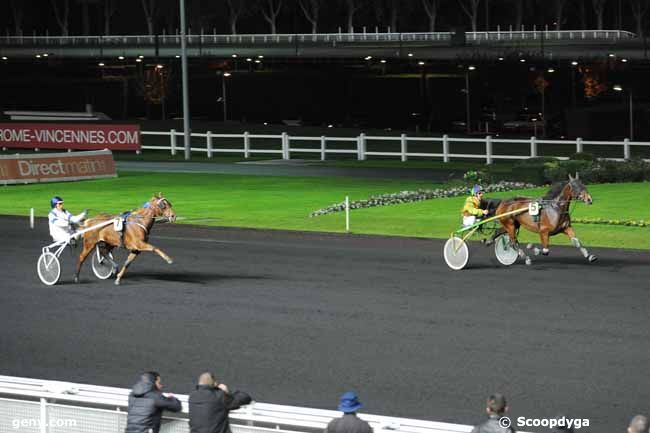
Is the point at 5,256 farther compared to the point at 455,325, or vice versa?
the point at 5,256

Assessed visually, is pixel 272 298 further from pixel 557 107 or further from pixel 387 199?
pixel 557 107

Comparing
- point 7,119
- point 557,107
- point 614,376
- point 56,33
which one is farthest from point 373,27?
point 614,376

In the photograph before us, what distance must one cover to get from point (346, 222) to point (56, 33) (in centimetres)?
12183

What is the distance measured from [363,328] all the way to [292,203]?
17.1m

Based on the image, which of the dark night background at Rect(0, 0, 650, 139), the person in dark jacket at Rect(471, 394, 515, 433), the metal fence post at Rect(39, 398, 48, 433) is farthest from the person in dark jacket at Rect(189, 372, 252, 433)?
the dark night background at Rect(0, 0, 650, 139)

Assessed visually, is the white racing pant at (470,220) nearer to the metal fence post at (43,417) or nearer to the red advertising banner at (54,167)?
the metal fence post at (43,417)

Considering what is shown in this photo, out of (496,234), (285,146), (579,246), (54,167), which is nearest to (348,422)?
(579,246)

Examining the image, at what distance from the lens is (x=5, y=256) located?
25.9 meters

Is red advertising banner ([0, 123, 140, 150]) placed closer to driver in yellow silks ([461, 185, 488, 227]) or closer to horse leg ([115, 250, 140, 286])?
horse leg ([115, 250, 140, 286])

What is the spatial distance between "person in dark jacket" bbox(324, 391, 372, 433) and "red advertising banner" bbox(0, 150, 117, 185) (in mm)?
33387

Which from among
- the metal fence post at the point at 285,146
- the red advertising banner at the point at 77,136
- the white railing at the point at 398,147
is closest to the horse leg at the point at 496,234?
the white railing at the point at 398,147

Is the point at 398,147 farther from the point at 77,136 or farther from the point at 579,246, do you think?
the point at 579,246

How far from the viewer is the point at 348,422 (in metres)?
Answer: 10.3

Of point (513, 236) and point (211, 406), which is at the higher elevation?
point (513, 236)
